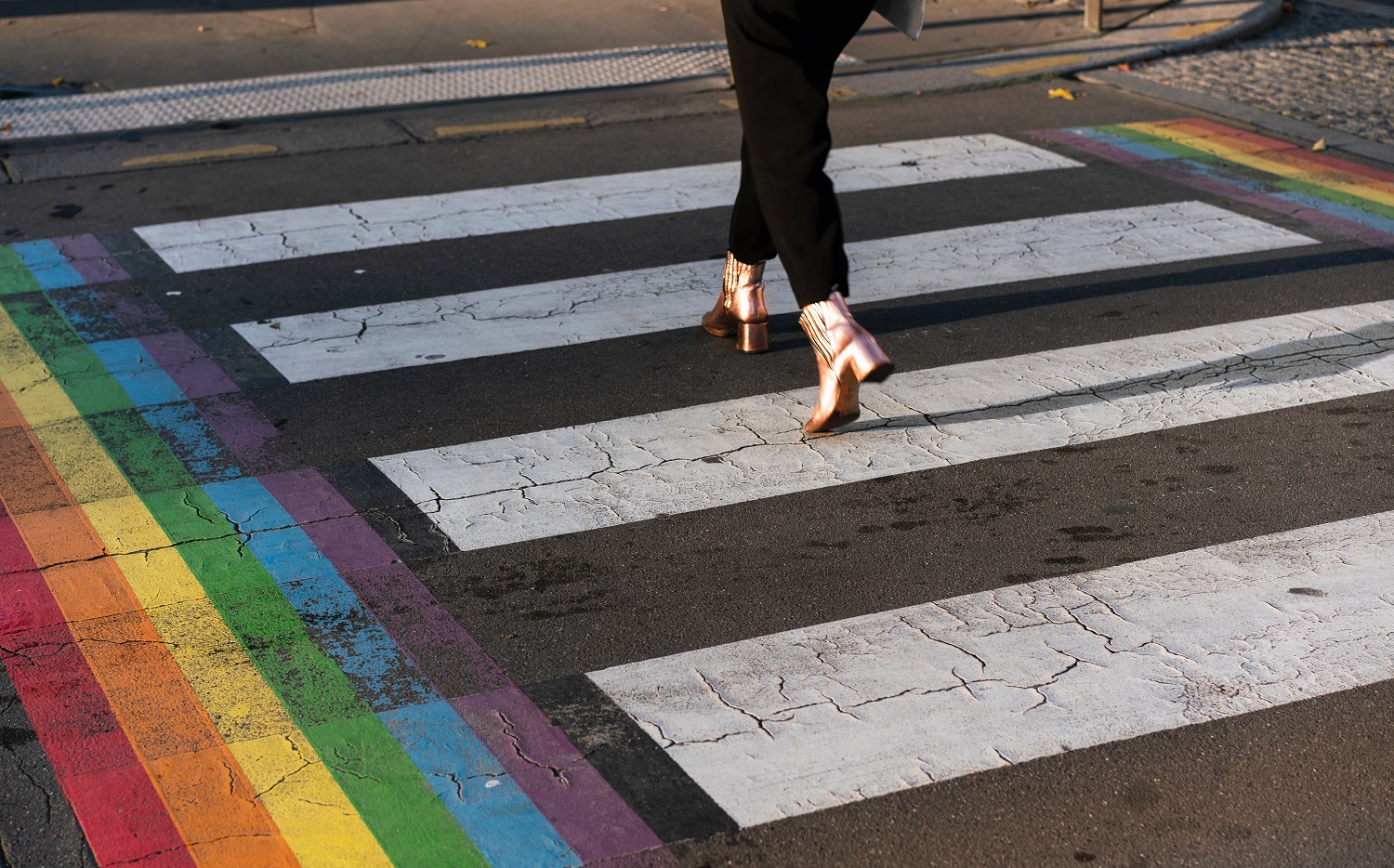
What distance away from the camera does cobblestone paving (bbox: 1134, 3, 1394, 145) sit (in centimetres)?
788

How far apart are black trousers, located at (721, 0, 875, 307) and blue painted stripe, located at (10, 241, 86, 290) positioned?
2.93 metres

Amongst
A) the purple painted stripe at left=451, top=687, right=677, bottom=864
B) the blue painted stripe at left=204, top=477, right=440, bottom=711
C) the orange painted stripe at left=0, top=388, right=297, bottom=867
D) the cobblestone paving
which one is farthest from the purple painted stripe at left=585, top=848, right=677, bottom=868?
the cobblestone paving

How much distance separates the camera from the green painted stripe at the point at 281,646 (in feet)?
8.33

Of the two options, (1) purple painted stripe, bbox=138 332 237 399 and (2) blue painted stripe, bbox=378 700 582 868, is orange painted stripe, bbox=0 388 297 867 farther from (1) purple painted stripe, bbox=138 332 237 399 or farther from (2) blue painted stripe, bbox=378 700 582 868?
(1) purple painted stripe, bbox=138 332 237 399

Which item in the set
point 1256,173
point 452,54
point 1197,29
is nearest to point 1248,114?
point 1256,173

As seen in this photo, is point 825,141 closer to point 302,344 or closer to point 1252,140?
point 302,344

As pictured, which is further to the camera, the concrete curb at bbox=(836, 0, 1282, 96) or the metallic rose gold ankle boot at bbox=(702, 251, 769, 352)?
the concrete curb at bbox=(836, 0, 1282, 96)

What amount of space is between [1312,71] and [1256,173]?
8.18ft

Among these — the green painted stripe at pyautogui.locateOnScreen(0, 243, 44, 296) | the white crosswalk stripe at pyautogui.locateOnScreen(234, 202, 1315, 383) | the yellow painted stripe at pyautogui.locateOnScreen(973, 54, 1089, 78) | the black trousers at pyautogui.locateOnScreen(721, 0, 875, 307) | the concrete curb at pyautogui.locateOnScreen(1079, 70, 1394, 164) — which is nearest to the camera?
the black trousers at pyautogui.locateOnScreen(721, 0, 875, 307)

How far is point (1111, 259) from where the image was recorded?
220 inches

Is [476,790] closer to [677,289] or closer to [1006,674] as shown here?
[1006,674]

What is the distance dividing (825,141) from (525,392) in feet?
4.16

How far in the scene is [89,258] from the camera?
5.70 metres

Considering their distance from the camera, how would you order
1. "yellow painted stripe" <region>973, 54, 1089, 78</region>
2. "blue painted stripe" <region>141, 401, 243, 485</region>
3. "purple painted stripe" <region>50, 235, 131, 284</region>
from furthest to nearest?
"yellow painted stripe" <region>973, 54, 1089, 78</region> → "purple painted stripe" <region>50, 235, 131, 284</region> → "blue painted stripe" <region>141, 401, 243, 485</region>
